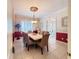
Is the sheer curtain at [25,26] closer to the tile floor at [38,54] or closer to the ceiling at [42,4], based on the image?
the ceiling at [42,4]

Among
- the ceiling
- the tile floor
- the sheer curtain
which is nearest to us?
the tile floor

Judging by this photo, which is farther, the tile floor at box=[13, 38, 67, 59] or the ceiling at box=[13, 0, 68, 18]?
the ceiling at box=[13, 0, 68, 18]

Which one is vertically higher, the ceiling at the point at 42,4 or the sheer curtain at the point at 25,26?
the ceiling at the point at 42,4

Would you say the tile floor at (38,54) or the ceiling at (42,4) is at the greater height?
the ceiling at (42,4)

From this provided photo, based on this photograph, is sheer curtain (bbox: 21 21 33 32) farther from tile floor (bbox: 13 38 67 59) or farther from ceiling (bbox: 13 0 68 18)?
tile floor (bbox: 13 38 67 59)

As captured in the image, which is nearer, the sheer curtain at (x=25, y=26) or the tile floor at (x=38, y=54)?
the tile floor at (x=38, y=54)

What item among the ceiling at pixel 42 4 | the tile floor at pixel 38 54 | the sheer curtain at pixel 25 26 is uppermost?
the ceiling at pixel 42 4

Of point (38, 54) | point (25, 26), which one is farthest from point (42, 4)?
point (25, 26)

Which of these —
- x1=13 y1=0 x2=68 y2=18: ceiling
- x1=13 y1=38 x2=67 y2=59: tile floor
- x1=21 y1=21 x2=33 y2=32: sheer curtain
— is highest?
x1=13 y1=0 x2=68 y2=18: ceiling

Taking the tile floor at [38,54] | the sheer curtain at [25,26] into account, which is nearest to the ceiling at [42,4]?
the tile floor at [38,54]

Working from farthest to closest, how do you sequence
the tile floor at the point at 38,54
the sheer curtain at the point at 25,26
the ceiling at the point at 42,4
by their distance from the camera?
the sheer curtain at the point at 25,26
the ceiling at the point at 42,4
the tile floor at the point at 38,54

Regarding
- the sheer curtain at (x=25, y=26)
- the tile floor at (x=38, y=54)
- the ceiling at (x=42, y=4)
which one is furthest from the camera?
the sheer curtain at (x=25, y=26)

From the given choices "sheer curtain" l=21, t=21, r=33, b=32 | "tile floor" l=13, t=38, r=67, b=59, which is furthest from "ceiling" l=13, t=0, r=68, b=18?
"sheer curtain" l=21, t=21, r=33, b=32

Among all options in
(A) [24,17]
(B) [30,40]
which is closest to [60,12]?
(B) [30,40]
